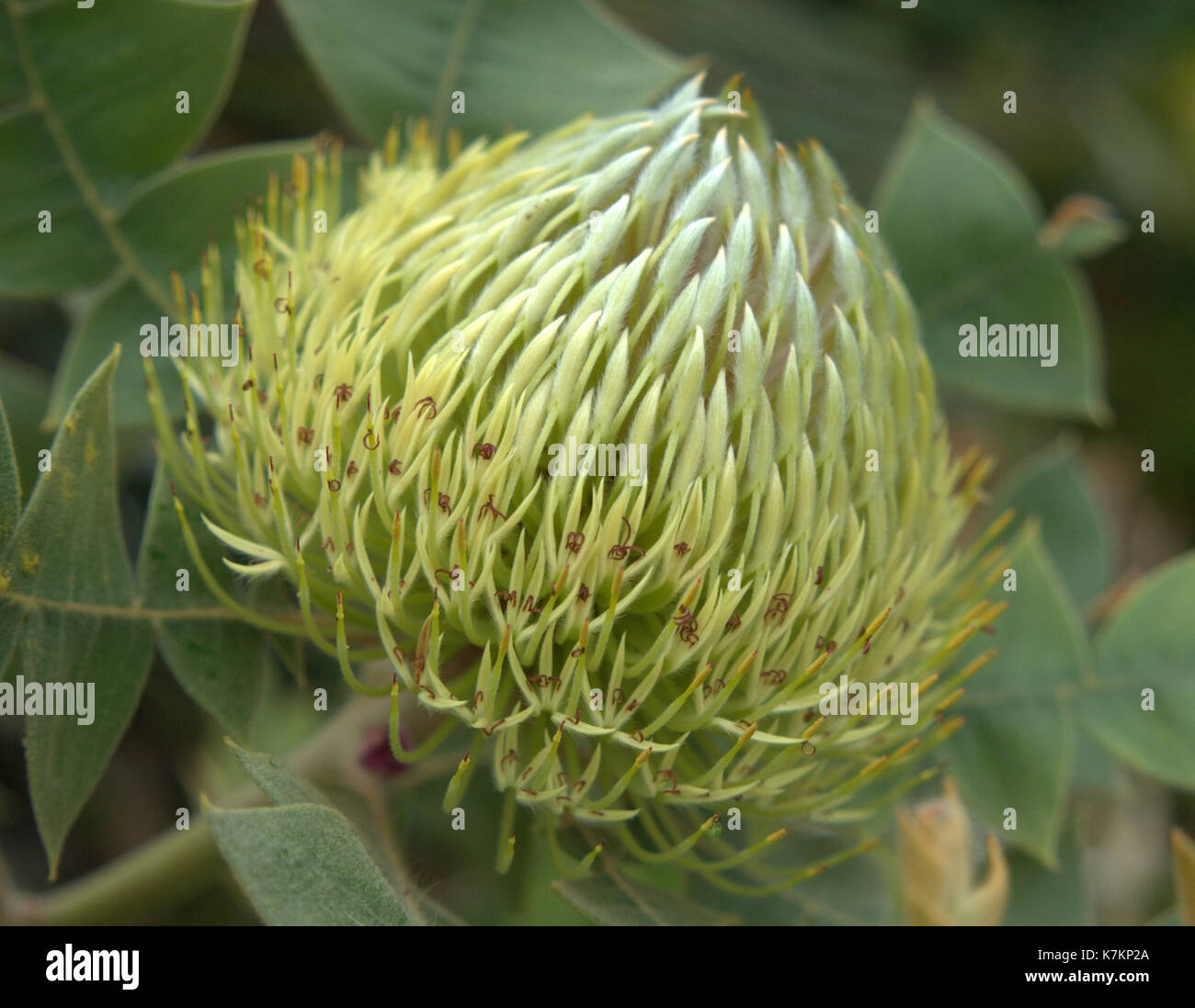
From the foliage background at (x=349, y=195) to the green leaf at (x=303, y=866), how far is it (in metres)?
0.45

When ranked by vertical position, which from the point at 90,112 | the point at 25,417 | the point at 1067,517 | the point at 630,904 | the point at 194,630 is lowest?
the point at 630,904

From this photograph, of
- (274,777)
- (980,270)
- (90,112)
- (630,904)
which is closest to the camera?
(274,777)

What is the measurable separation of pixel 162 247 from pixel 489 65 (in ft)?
2.84

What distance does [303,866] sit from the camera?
1.46 metres

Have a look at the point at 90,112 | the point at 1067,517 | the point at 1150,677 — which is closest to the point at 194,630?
the point at 90,112

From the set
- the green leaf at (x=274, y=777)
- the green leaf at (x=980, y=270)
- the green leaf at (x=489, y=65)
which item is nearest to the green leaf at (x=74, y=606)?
the green leaf at (x=274, y=777)

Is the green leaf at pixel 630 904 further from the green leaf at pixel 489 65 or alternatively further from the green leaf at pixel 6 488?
the green leaf at pixel 489 65

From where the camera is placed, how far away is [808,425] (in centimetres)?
183

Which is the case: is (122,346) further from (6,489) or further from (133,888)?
(133,888)

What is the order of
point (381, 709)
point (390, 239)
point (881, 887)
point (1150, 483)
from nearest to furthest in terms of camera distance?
point (390, 239)
point (381, 709)
point (881, 887)
point (1150, 483)

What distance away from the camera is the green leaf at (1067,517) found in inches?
122
